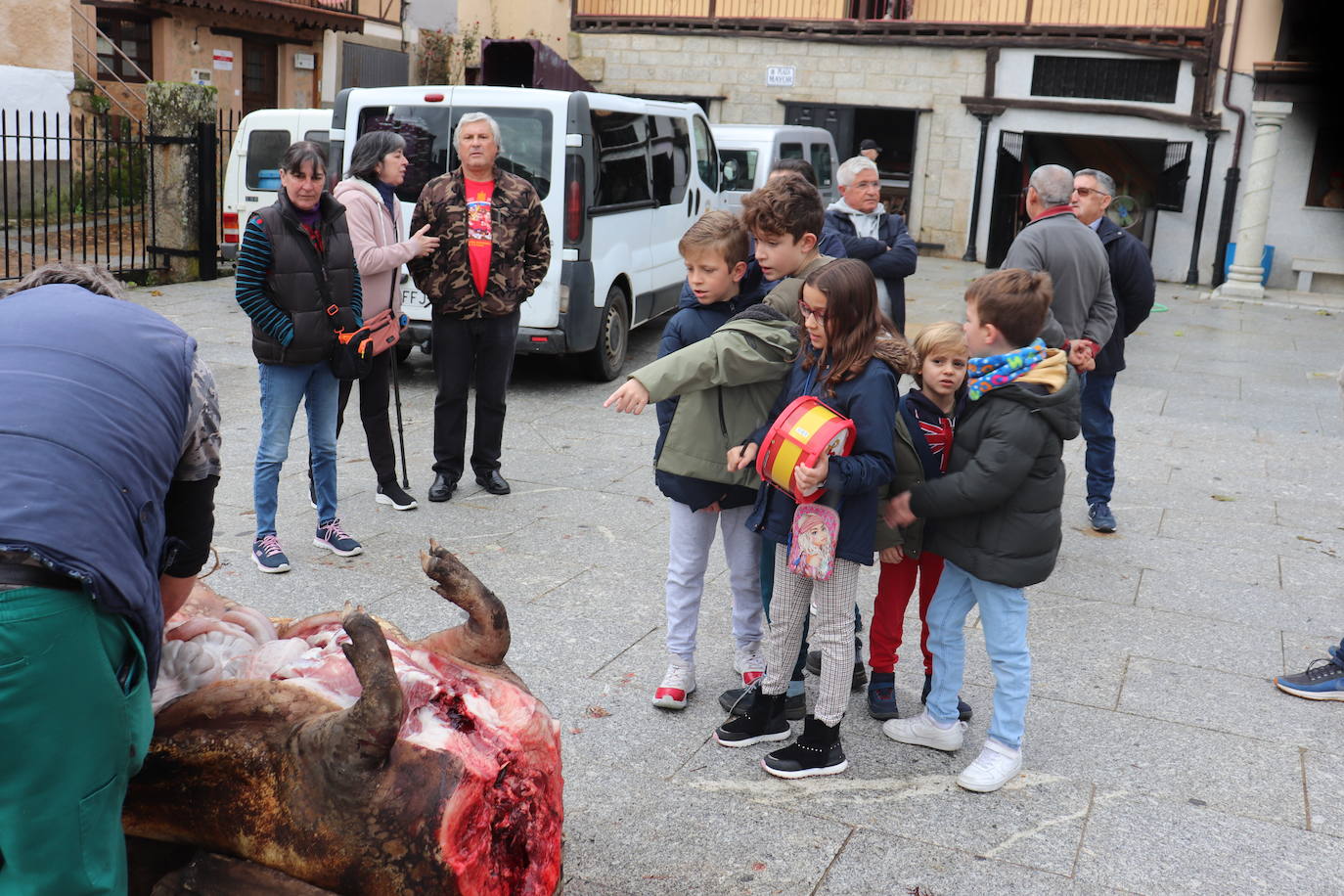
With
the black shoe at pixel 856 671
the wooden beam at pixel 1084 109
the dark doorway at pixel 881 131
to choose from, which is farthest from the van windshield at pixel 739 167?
the black shoe at pixel 856 671

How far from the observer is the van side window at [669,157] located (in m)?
10.1

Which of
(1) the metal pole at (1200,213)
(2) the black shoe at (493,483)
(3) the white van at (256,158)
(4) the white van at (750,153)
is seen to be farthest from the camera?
(1) the metal pole at (1200,213)

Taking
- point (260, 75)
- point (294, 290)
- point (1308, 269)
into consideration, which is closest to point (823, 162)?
point (1308, 269)

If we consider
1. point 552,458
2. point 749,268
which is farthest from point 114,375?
point 552,458

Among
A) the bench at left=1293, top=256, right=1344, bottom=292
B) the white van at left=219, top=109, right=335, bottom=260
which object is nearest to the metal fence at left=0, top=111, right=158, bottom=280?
the white van at left=219, top=109, right=335, bottom=260

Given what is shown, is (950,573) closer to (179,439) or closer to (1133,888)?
(1133,888)

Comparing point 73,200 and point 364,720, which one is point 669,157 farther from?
point 73,200

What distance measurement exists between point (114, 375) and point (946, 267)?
Answer: 730 inches

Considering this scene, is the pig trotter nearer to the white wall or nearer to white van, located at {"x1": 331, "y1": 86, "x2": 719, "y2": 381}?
white van, located at {"x1": 331, "y1": 86, "x2": 719, "y2": 381}

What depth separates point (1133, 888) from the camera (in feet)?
10.3

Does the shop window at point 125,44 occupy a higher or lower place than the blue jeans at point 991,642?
higher

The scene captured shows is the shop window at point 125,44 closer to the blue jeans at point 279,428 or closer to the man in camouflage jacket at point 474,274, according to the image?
the man in camouflage jacket at point 474,274

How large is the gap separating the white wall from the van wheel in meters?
11.0

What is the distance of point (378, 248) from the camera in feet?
19.6
